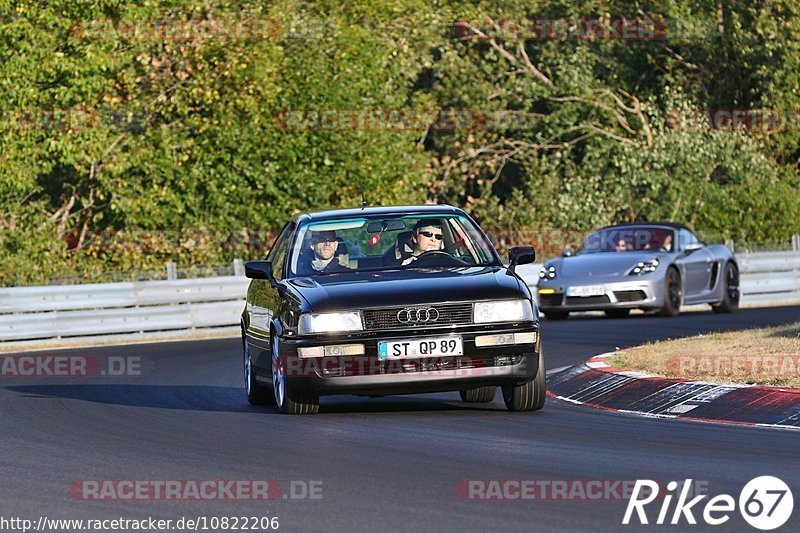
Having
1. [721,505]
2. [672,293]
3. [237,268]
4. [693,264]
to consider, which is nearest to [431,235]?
[721,505]

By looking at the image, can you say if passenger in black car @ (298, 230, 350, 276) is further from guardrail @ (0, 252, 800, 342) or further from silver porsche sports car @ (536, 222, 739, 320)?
guardrail @ (0, 252, 800, 342)

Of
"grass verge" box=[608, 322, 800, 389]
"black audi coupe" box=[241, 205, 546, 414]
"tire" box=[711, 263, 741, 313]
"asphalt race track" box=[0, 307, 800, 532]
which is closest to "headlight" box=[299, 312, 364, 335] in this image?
"black audi coupe" box=[241, 205, 546, 414]

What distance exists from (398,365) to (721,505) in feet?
13.0

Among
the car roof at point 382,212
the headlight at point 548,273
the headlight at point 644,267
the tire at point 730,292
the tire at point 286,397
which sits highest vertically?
the car roof at point 382,212

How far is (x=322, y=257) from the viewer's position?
1223cm

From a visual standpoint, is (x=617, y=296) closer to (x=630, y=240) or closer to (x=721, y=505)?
(x=630, y=240)

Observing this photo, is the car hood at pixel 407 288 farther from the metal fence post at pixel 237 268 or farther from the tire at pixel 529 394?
the metal fence post at pixel 237 268

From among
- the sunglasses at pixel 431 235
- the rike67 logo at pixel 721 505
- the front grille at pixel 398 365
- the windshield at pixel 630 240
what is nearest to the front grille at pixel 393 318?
the front grille at pixel 398 365

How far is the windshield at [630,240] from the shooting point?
80.2 feet

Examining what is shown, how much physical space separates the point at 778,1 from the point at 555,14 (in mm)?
5854

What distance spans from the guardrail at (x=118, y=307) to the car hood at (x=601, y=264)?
518 centimetres

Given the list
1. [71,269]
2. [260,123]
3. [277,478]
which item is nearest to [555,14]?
[260,123]

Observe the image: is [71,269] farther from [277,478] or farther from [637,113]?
[277,478]

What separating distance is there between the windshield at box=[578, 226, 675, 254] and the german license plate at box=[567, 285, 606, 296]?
53.4 inches
